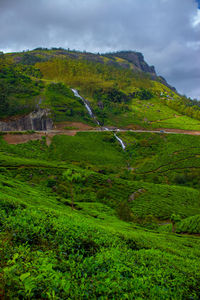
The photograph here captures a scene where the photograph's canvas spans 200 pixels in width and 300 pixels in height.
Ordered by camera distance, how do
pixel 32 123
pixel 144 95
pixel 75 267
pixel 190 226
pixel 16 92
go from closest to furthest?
pixel 75 267, pixel 190 226, pixel 32 123, pixel 16 92, pixel 144 95

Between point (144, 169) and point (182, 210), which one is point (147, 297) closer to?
point (182, 210)

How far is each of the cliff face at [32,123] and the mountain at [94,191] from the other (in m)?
0.55

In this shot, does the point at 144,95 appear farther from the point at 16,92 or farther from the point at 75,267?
the point at 75,267

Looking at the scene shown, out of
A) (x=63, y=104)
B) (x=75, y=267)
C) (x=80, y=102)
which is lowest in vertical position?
(x=75, y=267)

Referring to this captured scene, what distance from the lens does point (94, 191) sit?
51.8m

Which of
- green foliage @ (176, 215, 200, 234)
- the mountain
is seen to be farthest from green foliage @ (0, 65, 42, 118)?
green foliage @ (176, 215, 200, 234)

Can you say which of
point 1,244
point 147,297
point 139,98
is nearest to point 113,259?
point 147,297

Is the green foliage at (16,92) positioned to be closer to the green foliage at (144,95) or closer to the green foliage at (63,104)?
the green foliage at (63,104)

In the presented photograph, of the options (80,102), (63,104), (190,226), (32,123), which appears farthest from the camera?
(80,102)

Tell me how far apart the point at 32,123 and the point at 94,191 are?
6733cm

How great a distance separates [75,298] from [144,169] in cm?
7696

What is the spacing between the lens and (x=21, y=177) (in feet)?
155

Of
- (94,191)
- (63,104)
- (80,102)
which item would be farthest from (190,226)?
(80,102)

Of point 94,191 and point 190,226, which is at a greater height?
point 94,191
